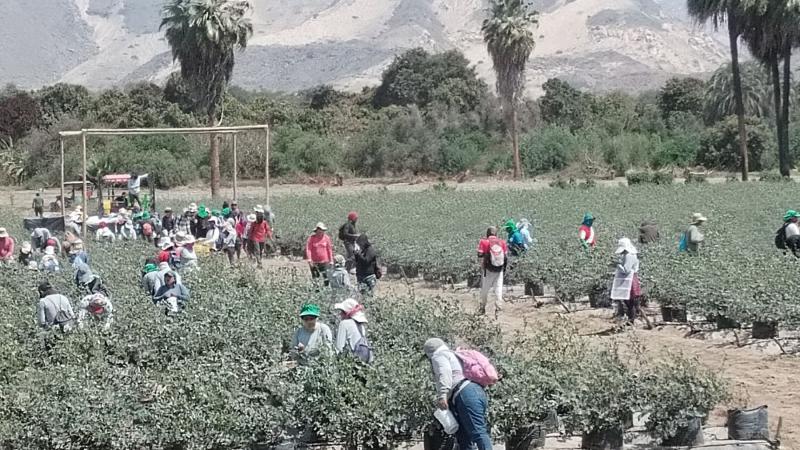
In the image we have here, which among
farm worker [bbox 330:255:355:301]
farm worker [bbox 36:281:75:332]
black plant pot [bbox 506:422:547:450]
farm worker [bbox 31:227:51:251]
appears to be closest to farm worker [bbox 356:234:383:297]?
farm worker [bbox 330:255:355:301]

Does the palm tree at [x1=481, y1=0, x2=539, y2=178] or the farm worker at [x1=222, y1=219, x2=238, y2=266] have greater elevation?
the palm tree at [x1=481, y1=0, x2=539, y2=178]

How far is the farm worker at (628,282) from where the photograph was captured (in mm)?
15625

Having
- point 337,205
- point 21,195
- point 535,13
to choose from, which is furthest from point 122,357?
point 535,13

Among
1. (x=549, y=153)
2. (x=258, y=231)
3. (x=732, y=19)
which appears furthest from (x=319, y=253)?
(x=549, y=153)

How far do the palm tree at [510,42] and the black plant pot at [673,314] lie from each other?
43.4 meters

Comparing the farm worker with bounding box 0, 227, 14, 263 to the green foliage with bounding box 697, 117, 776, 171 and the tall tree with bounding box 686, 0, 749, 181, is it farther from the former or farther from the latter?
the green foliage with bounding box 697, 117, 776, 171

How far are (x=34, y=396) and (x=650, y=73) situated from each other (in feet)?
521

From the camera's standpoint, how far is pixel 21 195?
174 feet

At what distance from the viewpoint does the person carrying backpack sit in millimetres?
10086

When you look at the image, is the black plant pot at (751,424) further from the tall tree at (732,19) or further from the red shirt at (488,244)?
the tall tree at (732,19)

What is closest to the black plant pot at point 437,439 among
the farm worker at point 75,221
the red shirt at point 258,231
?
the red shirt at point 258,231

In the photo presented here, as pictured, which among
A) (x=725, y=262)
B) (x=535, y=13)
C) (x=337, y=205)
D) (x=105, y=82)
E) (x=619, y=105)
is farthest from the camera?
(x=105, y=82)

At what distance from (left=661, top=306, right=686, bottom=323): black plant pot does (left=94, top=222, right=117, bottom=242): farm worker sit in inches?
539

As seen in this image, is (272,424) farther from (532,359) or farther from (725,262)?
(725,262)
